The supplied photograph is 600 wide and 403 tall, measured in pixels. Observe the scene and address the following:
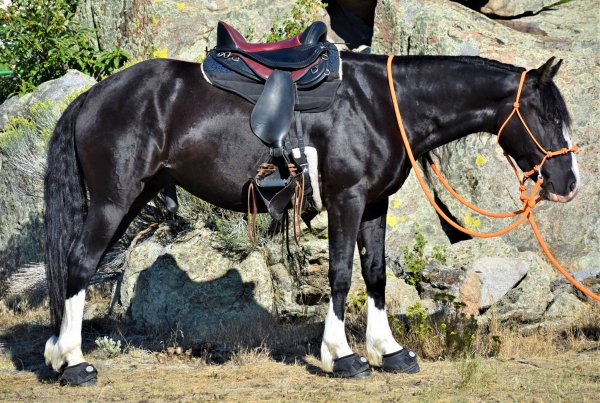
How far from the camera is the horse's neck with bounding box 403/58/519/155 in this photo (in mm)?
6094

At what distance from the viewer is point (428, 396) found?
5.44 metres

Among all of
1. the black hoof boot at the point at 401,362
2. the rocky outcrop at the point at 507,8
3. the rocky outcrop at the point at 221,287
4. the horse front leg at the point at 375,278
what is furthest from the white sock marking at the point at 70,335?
the rocky outcrop at the point at 507,8

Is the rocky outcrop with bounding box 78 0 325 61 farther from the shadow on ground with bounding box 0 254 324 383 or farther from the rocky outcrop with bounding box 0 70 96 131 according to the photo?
the shadow on ground with bounding box 0 254 324 383

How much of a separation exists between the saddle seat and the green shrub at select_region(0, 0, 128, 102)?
187 inches

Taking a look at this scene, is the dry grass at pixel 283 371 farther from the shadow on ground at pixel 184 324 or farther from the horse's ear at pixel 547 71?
the horse's ear at pixel 547 71

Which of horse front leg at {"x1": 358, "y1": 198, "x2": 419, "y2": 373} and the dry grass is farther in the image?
horse front leg at {"x1": 358, "y1": 198, "x2": 419, "y2": 373}

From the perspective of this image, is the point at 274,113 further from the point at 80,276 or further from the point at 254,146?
the point at 80,276

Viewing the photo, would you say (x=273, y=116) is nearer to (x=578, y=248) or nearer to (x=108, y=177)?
(x=108, y=177)

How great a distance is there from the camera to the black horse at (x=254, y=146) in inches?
237

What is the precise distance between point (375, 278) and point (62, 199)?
2309mm

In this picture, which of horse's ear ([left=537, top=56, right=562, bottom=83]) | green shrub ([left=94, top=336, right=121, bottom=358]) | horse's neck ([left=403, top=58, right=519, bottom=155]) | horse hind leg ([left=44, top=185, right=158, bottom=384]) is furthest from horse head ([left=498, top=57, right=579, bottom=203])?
green shrub ([left=94, top=336, right=121, bottom=358])

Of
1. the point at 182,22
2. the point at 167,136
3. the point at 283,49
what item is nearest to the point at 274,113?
the point at 283,49

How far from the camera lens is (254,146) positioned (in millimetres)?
6098

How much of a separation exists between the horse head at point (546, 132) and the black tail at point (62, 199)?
304cm
